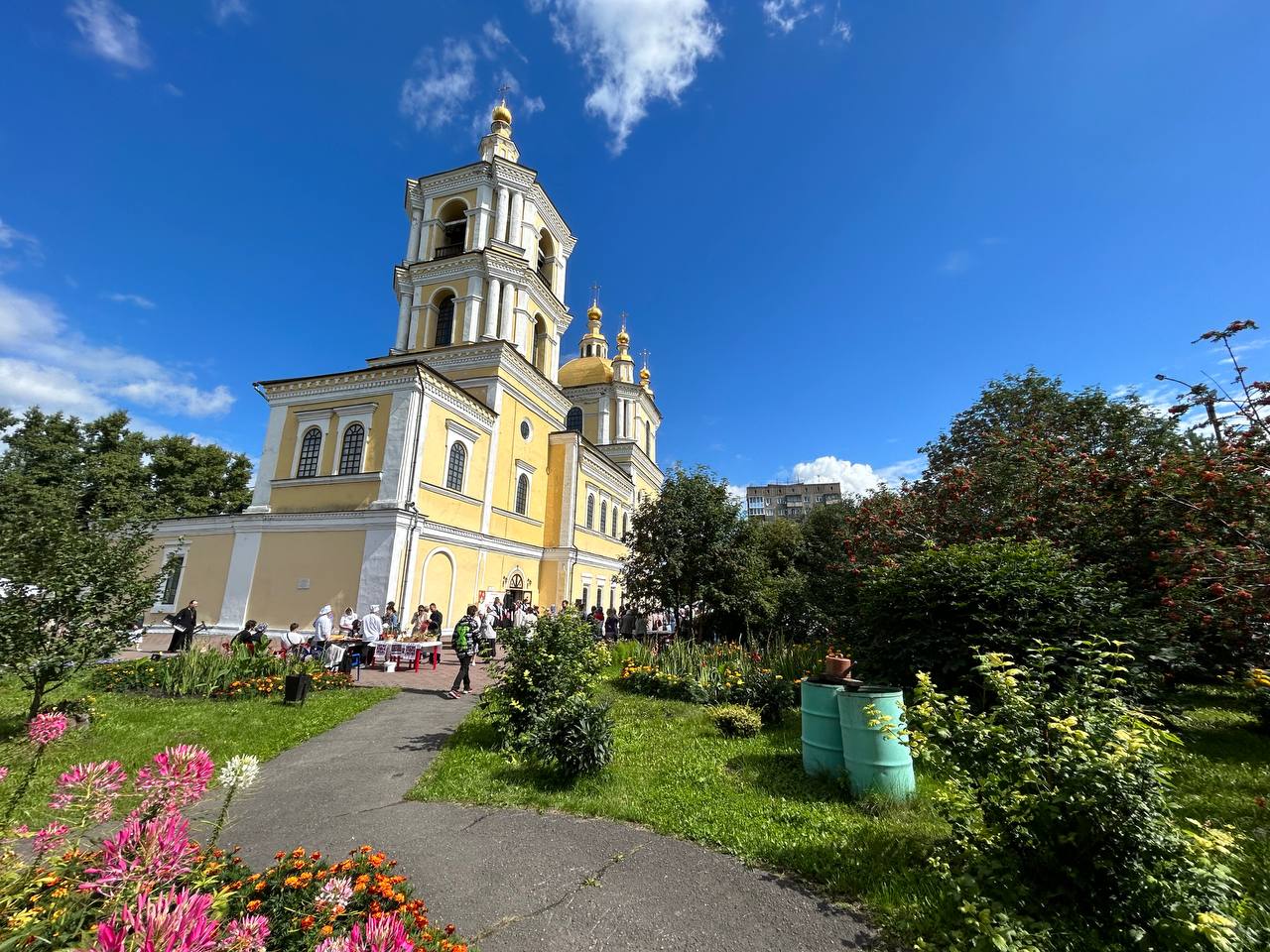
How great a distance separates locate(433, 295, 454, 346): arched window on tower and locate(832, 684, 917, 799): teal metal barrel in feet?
76.0

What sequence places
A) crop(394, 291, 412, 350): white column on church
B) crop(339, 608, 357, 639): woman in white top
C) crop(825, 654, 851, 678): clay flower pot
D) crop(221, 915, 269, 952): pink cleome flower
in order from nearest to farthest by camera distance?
crop(221, 915, 269, 952): pink cleome flower → crop(825, 654, 851, 678): clay flower pot → crop(339, 608, 357, 639): woman in white top → crop(394, 291, 412, 350): white column on church

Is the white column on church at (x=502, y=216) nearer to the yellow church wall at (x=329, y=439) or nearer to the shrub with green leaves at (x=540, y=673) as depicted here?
the yellow church wall at (x=329, y=439)

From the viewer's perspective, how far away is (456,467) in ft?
66.3

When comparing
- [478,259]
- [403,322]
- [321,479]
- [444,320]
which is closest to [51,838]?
[321,479]

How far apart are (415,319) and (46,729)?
24.0 metres

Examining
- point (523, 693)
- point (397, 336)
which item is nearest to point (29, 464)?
point (397, 336)

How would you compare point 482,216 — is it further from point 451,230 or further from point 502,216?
point 451,230

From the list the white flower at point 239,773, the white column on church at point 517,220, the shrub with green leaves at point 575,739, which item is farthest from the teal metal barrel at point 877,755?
the white column on church at point 517,220

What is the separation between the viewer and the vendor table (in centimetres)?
1359

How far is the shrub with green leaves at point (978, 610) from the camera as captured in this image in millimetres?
6000

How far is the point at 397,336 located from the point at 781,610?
19.9m

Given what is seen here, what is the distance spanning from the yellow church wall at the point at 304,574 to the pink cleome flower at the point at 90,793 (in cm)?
1604

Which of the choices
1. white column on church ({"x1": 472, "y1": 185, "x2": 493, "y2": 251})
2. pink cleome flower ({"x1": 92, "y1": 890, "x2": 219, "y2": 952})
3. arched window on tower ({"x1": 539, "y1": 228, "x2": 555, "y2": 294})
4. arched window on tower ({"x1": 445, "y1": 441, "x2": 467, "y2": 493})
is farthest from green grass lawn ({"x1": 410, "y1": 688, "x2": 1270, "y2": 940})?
→ arched window on tower ({"x1": 539, "y1": 228, "x2": 555, "y2": 294})

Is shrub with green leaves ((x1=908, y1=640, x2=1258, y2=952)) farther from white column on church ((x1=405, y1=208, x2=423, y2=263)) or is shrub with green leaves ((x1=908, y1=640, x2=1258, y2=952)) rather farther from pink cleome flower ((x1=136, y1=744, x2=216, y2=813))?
white column on church ((x1=405, y1=208, x2=423, y2=263))
